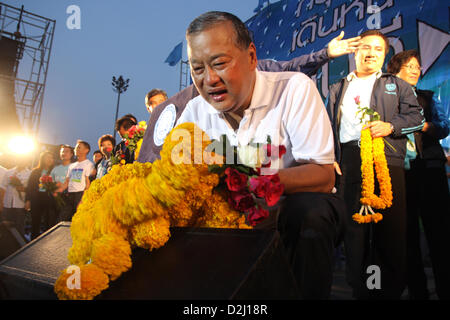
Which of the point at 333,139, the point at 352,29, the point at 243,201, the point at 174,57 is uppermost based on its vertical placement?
the point at 174,57

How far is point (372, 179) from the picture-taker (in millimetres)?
2385

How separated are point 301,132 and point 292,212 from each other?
44 cm

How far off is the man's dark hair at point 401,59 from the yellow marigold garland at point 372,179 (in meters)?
1.04

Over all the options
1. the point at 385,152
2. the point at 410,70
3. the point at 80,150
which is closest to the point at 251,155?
the point at 385,152

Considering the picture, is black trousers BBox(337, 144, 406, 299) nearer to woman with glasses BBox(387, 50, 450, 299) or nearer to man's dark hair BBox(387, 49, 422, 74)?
woman with glasses BBox(387, 50, 450, 299)

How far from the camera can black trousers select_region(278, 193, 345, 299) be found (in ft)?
3.88

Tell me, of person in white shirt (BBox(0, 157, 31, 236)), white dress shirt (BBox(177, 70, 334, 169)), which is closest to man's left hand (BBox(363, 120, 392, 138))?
white dress shirt (BBox(177, 70, 334, 169))

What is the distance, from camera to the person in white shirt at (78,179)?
534cm

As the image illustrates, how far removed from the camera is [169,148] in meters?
1.10

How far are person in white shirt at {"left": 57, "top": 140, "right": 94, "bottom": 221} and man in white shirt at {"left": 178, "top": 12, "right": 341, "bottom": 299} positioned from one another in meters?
4.34

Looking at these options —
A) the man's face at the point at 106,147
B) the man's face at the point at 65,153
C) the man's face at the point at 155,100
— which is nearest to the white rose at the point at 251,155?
the man's face at the point at 155,100

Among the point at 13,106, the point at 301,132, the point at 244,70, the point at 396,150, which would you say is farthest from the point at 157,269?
the point at 13,106

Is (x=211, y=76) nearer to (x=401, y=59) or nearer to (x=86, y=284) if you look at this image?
(x=86, y=284)

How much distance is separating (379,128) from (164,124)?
71.6 inches
